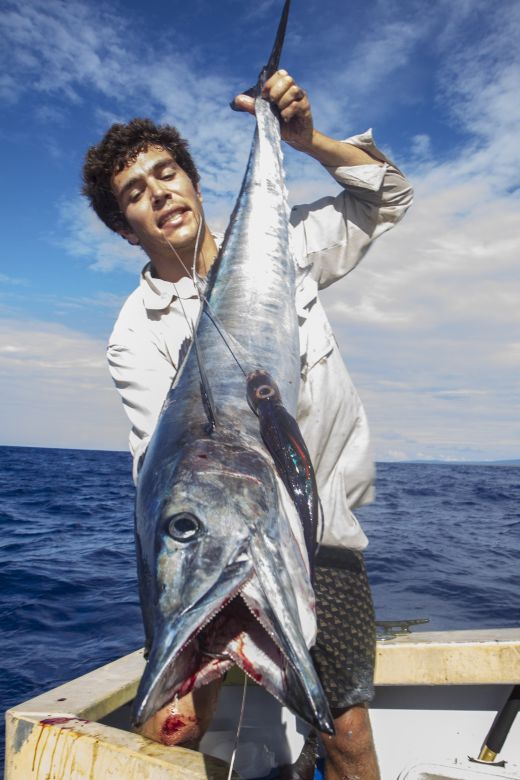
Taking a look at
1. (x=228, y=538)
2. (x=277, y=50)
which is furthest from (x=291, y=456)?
(x=277, y=50)

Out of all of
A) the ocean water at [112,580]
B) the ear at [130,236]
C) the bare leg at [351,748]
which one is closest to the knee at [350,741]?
the bare leg at [351,748]

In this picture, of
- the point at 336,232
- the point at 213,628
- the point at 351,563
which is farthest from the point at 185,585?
the point at 336,232

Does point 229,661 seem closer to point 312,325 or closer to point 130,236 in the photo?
point 312,325

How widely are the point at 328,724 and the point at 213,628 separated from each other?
0.32 metres

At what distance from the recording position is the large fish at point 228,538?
111 cm

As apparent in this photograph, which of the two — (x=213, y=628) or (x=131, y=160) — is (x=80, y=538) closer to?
(x=131, y=160)

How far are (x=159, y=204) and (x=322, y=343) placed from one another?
0.94 meters

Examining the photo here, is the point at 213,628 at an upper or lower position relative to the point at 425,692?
upper

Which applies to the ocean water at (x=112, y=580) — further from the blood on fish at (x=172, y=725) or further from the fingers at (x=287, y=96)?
the fingers at (x=287, y=96)

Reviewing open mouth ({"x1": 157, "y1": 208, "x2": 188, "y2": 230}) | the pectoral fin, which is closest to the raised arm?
open mouth ({"x1": 157, "y1": 208, "x2": 188, "y2": 230})

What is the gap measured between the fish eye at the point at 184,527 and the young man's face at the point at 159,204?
150 centimetres

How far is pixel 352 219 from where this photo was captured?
2.70 metres

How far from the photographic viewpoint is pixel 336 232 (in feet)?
8.87

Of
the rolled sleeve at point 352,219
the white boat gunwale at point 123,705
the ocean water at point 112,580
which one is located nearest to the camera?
the white boat gunwale at point 123,705
